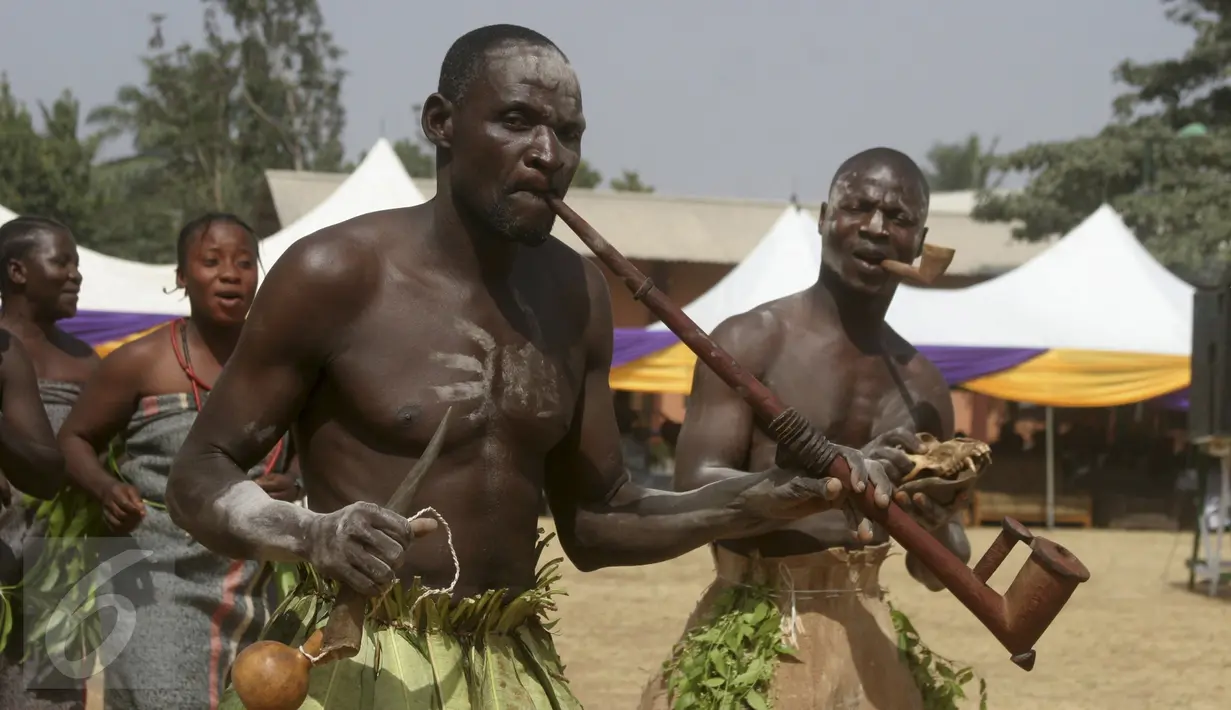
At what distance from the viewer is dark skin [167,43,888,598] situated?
2506 mm

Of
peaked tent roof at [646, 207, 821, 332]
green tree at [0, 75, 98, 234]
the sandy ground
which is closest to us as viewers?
the sandy ground

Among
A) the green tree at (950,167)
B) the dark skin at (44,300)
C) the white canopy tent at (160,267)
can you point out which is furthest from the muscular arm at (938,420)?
the green tree at (950,167)

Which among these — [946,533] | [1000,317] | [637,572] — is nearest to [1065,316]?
[1000,317]

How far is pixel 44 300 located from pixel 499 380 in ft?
11.7

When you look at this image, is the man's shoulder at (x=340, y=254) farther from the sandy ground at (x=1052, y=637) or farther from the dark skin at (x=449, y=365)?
the sandy ground at (x=1052, y=637)

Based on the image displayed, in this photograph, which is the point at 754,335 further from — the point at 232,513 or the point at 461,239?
the point at 232,513

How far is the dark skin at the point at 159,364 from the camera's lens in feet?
15.9

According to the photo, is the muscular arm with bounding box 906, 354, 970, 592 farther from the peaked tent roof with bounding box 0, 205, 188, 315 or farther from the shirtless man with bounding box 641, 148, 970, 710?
the peaked tent roof with bounding box 0, 205, 188, 315

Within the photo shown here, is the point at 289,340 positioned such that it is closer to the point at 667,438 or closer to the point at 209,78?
the point at 667,438

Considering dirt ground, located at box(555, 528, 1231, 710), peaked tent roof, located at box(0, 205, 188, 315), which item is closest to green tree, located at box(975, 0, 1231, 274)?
dirt ground, located at box(555, 528, 1231, 710)

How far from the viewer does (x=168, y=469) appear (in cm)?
488

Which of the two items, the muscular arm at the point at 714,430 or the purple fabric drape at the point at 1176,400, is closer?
the muscular arm at the point at 714,430

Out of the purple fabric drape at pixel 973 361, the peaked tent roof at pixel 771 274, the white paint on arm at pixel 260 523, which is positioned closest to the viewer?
the white paint on arm at pixel 260 523

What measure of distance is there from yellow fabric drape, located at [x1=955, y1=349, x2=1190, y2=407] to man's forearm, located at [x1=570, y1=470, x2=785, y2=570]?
1357 cm
